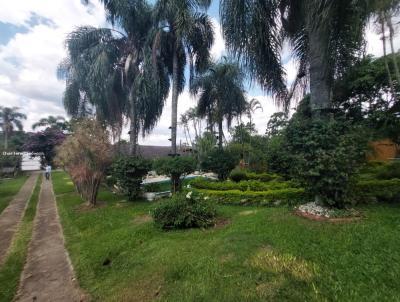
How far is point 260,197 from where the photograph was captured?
7730 mm

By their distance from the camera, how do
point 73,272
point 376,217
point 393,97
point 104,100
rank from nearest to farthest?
point 73,272 < point 376,217 < point 393,97 < point 104,100

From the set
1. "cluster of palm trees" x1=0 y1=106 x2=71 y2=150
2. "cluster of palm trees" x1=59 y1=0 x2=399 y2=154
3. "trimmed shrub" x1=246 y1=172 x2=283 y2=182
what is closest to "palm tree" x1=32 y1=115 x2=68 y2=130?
"cluster of palm trees" x1=0 y1=106 x2=71 y2=150

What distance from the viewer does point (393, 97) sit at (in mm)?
12828

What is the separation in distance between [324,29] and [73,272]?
6.66m

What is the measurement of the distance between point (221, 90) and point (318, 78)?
919 cm

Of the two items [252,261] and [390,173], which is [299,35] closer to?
[390,173]

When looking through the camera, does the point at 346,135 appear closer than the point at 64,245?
Yes

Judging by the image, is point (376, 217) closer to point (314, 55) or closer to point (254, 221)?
point (254, 221)

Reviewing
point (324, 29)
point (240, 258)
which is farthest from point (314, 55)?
point (240, 258)

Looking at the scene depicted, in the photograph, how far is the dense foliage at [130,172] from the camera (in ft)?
32.2

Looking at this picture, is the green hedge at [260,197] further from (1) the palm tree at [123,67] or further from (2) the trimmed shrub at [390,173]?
(1) the palm tree at [123,67]

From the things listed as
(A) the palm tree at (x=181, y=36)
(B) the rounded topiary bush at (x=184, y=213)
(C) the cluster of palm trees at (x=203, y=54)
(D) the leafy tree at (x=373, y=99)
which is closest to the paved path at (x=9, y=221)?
(B) the rounded topiary bush at (x=184, y=213)

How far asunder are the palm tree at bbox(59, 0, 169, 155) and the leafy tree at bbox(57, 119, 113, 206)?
243 centimetres

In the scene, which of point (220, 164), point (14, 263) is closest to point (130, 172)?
point (220, 164)
